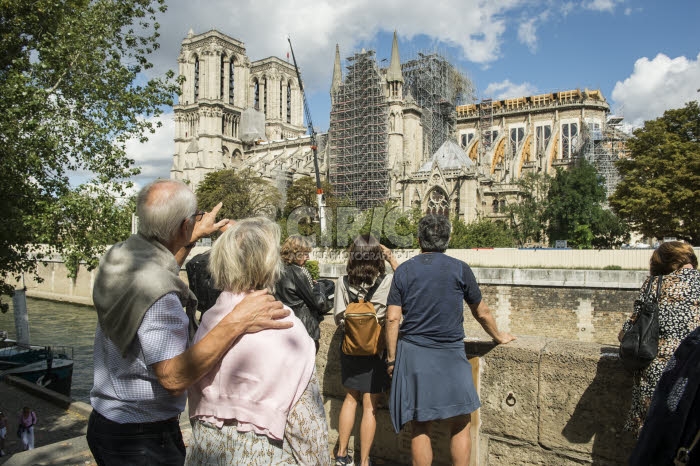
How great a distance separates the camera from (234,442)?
1985 millimetres

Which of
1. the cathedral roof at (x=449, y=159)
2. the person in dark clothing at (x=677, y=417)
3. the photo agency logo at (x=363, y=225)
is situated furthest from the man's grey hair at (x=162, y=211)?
→ the cathedral roof at (x=449, y=159)

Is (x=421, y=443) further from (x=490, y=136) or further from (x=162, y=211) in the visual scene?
(x=490, y=136)

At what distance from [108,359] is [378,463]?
244cm

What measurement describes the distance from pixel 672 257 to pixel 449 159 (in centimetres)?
4283

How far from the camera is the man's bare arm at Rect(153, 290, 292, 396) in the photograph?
188 centimetres

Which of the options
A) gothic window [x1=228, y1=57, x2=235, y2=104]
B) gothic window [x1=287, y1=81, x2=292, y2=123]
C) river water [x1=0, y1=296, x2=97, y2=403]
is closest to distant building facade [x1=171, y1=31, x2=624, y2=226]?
gothic window [x1=228, y1=57, x2=235, y2=104]

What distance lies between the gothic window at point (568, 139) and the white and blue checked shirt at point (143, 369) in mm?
56272

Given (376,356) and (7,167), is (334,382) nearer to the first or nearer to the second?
(376,356)

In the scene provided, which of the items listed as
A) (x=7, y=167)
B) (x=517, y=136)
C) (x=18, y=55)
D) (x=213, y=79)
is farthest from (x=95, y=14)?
(x=213, y=79)

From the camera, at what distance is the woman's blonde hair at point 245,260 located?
6.75 feet

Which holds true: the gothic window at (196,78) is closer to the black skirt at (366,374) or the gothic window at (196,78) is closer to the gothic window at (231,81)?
the gothic window at (231,81)

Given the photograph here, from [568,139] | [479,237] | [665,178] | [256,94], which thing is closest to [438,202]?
[479,237]

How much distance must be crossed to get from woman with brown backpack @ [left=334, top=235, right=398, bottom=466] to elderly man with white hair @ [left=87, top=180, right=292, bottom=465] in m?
1.55

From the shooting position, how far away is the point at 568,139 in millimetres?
53938
